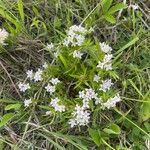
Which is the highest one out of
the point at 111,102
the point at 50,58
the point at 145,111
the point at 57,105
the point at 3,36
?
the point at 3,36

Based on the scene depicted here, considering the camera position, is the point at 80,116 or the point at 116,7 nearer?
the point at 80,116

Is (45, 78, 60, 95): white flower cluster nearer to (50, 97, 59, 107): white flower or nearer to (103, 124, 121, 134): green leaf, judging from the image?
(50, 97, 59, 107): white flower

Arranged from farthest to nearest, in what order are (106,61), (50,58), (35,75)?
1. (50,58)
2. (35,75)
3. (106,61)

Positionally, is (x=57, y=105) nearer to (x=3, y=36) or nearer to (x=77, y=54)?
(x=77, y=54)

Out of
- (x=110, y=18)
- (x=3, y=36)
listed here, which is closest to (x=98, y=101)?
(x=110, y=18)

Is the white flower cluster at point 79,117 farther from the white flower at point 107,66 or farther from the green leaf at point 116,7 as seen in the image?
the green leaf at point 116,7

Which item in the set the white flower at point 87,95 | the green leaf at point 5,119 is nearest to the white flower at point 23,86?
the green leaf at point 5,119

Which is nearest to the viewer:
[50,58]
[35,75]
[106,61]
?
[106,61]

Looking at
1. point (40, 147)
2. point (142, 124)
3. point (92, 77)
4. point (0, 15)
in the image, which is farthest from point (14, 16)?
point (142, 124)

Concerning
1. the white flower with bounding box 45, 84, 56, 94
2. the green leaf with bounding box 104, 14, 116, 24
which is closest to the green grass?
the green leaf with bounding box 104, 14, 116, 24
